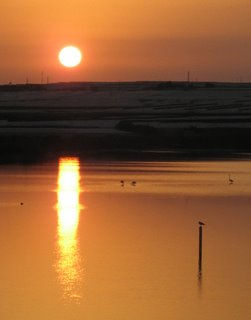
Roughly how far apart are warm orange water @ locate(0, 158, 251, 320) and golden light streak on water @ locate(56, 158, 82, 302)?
0.07 ft

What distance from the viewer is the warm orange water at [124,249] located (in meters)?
16.0

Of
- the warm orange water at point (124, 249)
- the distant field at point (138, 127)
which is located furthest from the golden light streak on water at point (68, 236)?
the distant field at point (138, 127)

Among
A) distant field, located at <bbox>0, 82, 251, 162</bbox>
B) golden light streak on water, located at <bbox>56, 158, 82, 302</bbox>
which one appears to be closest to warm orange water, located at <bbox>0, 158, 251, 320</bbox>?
golden light streak on water, located at <bbox>56, 158, 82, 302</bbox>

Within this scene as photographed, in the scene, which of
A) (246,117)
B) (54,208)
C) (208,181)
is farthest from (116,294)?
(246,117)

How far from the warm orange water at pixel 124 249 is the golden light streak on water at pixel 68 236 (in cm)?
2

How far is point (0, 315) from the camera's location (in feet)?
49.8

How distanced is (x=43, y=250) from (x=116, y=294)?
3928mm

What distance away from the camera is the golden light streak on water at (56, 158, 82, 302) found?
1726 centimetres

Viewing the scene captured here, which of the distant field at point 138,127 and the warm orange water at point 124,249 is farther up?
the distant field at point 138,127

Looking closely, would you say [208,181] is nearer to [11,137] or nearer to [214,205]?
[214,205]

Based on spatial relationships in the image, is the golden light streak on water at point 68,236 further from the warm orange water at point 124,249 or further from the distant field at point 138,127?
the distant field at point 138,127

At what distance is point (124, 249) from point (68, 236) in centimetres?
219

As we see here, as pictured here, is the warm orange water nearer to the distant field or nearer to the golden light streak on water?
the golden light streak on water

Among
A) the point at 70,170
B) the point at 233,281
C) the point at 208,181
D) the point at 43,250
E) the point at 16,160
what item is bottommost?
the point at 233,281
